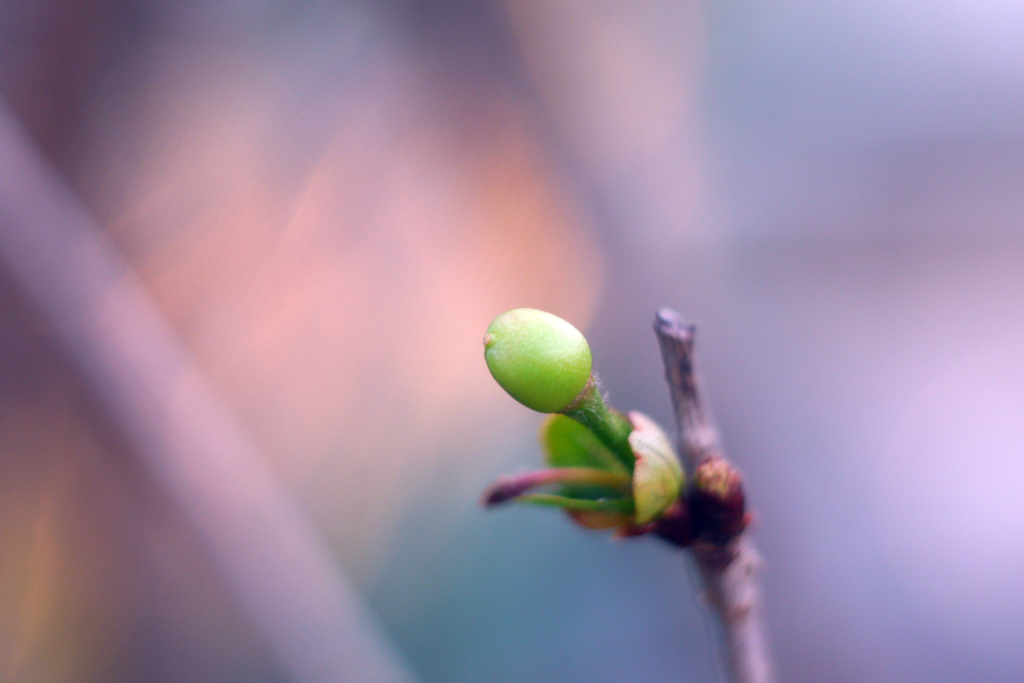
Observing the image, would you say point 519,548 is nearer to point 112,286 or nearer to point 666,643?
point 666,643

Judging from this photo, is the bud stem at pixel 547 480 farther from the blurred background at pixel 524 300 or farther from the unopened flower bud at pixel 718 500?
the blurred background at pixel 524 300

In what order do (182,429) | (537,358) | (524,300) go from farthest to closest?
(524,300) → (182,429) → (537,358)

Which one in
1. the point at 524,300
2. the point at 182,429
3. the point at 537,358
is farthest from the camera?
the point at 524,300

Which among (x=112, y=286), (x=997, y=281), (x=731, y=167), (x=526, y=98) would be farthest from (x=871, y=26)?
(x=112, y=286)

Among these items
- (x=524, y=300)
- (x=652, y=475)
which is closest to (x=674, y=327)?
(x=652, y=475)

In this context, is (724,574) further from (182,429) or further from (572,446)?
(182,429)

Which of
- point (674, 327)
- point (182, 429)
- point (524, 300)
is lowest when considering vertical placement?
point (674, 327)

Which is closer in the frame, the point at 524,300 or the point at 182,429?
the point at 182,429

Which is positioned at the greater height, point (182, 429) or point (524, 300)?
point (182, 429)
